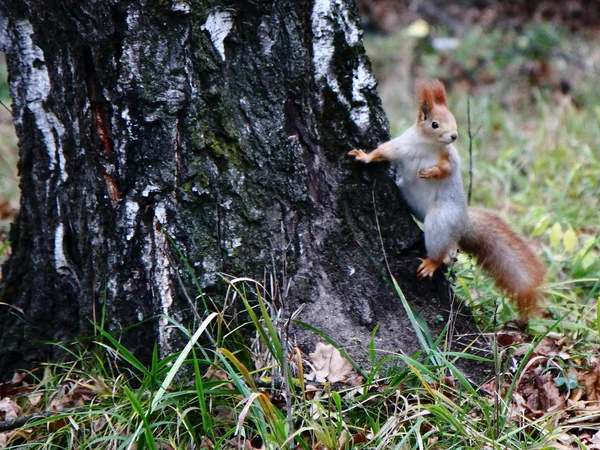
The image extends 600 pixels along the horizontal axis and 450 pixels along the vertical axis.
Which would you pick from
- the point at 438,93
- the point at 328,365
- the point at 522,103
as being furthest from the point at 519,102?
the point at 328,365

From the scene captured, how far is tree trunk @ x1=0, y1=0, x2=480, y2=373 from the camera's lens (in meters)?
2.06

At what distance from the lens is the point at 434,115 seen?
259 cm

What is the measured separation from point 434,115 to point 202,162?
91 centimetres

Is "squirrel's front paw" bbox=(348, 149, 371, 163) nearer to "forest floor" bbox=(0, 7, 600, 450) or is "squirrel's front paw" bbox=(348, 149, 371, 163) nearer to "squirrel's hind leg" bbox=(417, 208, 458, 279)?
"squirrel's hind leg" bbox=(417, 208, 458, 279)

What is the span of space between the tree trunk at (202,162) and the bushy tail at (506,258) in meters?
0.35

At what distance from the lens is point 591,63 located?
6.65m

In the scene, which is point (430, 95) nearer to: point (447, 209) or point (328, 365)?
point (447, 209)

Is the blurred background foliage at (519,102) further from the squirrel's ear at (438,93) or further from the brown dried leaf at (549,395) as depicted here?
the squirrel's ear at (438,93)

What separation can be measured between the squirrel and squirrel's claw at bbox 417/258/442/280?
0.05 m

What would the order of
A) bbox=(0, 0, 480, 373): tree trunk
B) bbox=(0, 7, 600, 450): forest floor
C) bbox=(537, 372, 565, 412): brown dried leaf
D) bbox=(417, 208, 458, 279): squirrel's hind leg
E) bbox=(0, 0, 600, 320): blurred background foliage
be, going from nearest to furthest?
1. bbox=(0, 7, 600, 450): forest floor
2. bbox=(0, 0, 480, 373): tree trunk
3. bbox=(537, 372, 565, 412): brown dried leaf
4. bbox=(417, 208, 458, 279): squirrel's hind leg
5. bbox=(0, 0, 600, 320): blurred background foliage

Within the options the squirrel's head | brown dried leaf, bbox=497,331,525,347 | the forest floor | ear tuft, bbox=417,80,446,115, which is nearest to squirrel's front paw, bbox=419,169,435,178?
the squirrel's head

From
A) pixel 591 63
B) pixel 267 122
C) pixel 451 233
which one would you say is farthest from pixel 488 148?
pixel 267 122

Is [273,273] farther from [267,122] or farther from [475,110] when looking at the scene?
[475,110]

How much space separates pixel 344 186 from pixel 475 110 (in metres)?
3.94
